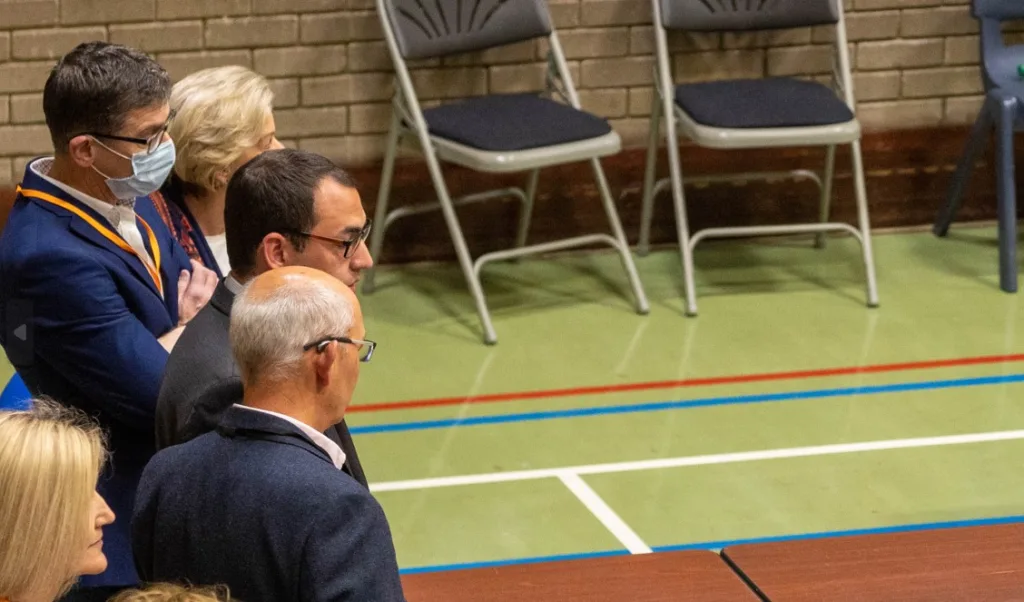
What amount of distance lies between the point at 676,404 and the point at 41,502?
3.11 m

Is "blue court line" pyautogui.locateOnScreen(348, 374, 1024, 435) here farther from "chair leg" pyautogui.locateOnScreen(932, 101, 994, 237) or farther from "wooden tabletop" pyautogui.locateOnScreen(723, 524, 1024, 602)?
"wooden tabletop" pyautogui.locateOnScreen(723, 524, 1024, 602)

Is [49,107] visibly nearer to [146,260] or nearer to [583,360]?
[146,260]

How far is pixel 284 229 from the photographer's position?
2541mm

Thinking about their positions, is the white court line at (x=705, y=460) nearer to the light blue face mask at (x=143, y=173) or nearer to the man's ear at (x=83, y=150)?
the light blue face mask at (x=143, y=173)

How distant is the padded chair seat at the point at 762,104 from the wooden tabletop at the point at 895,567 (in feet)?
9.18

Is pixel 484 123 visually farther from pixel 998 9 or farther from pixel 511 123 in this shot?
pixel 998 9

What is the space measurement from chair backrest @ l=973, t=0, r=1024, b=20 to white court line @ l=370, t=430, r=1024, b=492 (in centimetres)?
201

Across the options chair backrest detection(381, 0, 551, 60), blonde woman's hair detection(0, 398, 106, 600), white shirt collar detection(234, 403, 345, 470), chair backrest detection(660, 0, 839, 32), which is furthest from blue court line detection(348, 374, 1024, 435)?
blonde woman's hair detection(0, 398, 106, 600)

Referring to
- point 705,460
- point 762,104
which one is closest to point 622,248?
point 762,104

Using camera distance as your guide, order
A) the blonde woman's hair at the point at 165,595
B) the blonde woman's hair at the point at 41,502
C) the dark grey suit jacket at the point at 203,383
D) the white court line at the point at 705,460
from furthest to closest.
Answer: the white court line at the point at 705,460
the dark grey suit jacket at the point at 203,383
the blonde woman's hair at the point at 41,502
the blonde woman's hair at the point at 165,595

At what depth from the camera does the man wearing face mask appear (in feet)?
8.43

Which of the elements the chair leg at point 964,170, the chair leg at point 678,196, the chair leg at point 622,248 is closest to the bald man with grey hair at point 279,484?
the chair leg at point 622,248

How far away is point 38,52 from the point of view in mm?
5441

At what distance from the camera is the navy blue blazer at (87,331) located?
256cm
